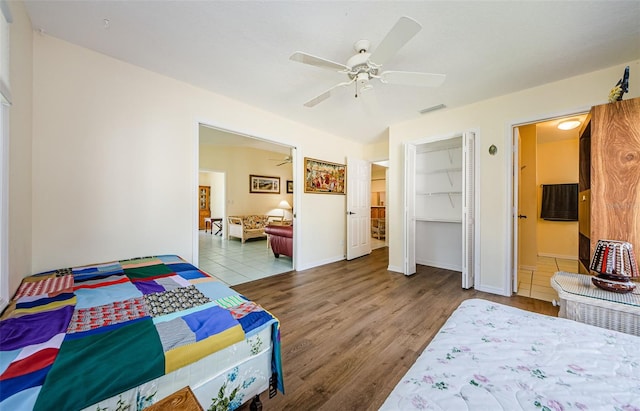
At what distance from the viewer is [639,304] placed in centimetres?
144

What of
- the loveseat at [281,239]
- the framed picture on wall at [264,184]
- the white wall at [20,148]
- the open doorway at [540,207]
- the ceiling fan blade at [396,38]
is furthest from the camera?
the framed picture on wall at [264,184]

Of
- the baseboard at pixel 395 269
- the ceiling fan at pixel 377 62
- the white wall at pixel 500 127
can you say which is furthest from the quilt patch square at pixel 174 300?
the white wall at pixel 500 127

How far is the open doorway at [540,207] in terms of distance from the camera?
3.44 metres

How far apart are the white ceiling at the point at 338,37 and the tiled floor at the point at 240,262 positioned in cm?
270

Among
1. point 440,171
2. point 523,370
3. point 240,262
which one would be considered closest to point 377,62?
point 523,370

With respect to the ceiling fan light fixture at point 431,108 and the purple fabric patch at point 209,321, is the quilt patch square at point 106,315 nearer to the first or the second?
the purple fabric patch at point 209,321

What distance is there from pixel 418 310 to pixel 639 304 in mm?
1532

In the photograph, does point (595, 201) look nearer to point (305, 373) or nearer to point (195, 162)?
point (305, 373)

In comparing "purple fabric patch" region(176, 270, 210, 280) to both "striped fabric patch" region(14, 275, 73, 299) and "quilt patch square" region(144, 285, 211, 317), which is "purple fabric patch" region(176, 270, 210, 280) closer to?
"quilt patch square" region(144, 285, 211, 317)

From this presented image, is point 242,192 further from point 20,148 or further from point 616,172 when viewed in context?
point 616,172

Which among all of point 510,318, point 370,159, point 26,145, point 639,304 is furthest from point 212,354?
point 370,159

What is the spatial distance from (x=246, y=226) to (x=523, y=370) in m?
6.63

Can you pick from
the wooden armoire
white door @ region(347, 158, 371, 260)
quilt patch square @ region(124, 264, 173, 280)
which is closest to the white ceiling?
the wooden armoire

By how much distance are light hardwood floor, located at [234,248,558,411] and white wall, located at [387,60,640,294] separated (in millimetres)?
492
